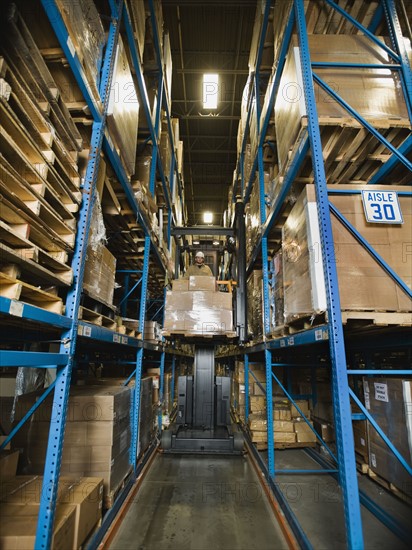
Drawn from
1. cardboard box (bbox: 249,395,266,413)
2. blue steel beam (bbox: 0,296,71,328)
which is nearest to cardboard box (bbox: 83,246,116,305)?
blue steel beam (bbox: 0,296,71,328)

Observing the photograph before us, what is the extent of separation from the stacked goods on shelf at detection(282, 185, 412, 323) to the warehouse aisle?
2.47 metres

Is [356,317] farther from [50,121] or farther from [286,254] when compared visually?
[50,121]

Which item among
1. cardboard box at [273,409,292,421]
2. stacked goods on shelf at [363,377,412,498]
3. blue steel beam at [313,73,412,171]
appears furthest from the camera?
cardboard box at [273,409,292,421]

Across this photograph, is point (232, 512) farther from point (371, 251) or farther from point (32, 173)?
point (32, 173)

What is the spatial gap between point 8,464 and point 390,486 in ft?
14.1

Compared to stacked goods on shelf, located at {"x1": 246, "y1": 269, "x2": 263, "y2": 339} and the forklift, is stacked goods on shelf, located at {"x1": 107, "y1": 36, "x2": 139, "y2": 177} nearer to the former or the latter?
the forklift

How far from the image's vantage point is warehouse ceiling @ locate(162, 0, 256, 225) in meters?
8.28

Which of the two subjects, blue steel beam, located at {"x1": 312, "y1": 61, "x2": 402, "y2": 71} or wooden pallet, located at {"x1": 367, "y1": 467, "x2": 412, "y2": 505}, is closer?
blue steel beam, located at {"x1": 312, "y1": 61, "x2": 402, "y2": 71}

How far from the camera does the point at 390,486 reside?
346 cm

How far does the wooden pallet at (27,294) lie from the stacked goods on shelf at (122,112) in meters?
2.03

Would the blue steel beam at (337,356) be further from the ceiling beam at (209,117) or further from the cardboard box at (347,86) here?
the ceiling beam at (209,117)

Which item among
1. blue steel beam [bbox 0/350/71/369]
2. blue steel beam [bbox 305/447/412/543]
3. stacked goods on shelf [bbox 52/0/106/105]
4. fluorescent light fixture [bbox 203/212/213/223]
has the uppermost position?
fluorescent light fixture [bbox 203/212/213/223]

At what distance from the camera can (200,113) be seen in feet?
38.8

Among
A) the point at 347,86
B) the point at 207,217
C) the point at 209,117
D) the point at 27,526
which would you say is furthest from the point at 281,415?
the point at 207,217
